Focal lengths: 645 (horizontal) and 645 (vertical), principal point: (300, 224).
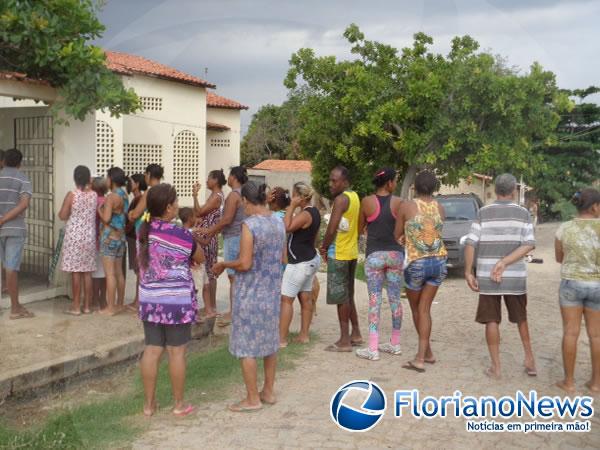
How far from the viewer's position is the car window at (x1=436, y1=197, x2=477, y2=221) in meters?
13.7

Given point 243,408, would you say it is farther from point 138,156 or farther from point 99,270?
point 138,156

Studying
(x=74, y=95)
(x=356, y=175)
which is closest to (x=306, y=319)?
(x=74, y=95)

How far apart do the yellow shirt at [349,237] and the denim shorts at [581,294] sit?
6.28ft

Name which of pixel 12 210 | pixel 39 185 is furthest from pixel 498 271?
pixel 39 185

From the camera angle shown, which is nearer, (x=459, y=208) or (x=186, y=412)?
(x=186, y=412)

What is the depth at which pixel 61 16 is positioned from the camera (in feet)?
22.0

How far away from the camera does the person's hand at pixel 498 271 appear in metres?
5.36

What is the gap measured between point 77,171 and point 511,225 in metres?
4.38

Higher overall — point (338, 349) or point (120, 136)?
point (120, 136)

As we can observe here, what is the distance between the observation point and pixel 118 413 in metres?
4.64

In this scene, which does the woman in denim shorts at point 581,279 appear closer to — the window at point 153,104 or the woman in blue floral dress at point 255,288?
the woman in blue floral dress at point 255,288

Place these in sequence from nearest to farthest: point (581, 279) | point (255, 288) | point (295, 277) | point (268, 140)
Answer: point (255, 288) → point (581, 279) → point (295, 277) → point (268, 140)

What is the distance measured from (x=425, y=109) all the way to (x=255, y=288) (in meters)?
13.2

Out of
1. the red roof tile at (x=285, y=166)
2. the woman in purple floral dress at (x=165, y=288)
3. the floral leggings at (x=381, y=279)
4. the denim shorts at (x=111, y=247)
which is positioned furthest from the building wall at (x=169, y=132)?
the woman in purple floral dress at (x=165, y=288)
